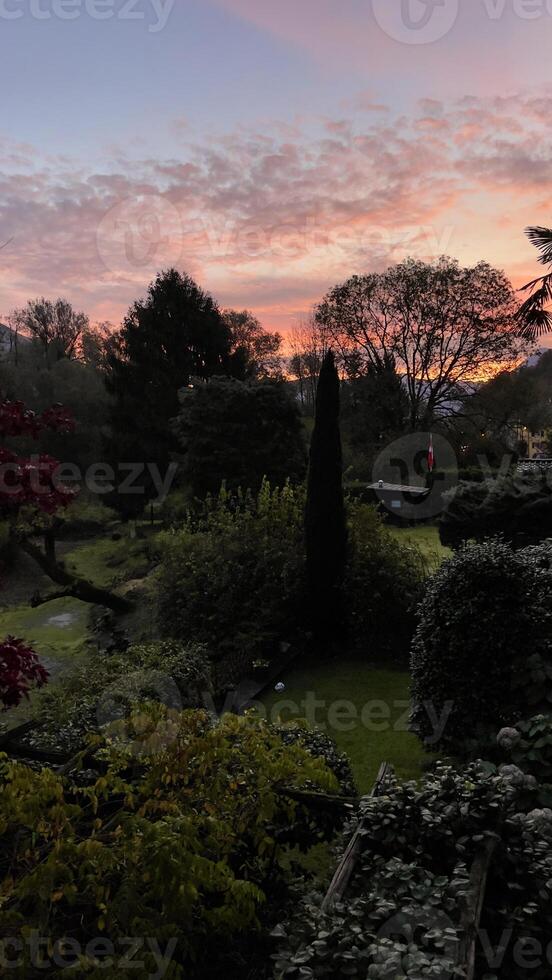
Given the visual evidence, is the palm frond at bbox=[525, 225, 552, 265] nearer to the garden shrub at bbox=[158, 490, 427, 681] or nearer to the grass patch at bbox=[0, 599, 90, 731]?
the garden shrub at bbox=[158, 490, 427, 681]

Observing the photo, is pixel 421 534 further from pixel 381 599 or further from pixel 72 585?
pixel 72 585

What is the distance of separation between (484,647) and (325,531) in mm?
3952

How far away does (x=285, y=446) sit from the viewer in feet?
55.4

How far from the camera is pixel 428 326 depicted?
1044 inches

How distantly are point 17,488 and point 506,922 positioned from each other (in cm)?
336

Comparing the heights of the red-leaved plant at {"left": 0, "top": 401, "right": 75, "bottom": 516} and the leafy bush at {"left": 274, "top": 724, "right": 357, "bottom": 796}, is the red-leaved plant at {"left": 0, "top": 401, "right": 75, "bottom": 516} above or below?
above

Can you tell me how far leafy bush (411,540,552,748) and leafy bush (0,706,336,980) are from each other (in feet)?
6.21

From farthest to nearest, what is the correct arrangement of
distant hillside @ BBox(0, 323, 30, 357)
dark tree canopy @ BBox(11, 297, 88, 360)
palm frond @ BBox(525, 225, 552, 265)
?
dark tree canopy @ BBox(11, 297, 88, 360) → distant hillside @ BBox(0, 323, 30, 357) → palm frond @ BBox(525, 225, 552, 265)

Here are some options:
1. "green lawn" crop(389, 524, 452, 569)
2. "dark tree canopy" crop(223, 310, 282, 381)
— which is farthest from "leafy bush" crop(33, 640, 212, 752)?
"dark tree canopy" crop(223, 310, 282, 381)

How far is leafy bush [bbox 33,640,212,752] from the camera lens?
5352 millimetres

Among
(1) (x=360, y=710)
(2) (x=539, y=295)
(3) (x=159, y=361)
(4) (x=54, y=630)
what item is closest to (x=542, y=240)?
(2) (x=539, y=295)

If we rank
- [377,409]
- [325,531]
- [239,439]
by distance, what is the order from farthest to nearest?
1. [377,409]
2. [239,439]
3. [325,531]

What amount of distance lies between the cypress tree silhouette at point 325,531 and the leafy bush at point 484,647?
329 centimetres

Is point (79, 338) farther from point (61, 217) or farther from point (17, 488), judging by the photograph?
point (17, 488)
